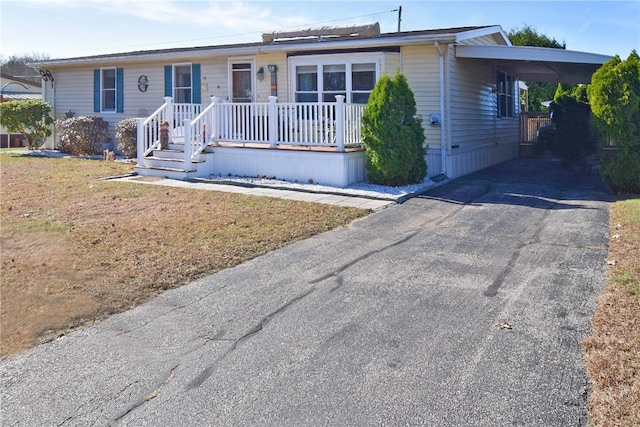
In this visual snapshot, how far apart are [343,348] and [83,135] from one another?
1541 centimetres

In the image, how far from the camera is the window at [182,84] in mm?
16703

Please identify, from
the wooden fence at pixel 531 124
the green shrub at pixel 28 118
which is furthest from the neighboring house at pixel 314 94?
the wooden fence at pixel 531 124

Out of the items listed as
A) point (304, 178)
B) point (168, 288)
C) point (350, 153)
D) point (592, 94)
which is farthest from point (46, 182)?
point (592, 94)

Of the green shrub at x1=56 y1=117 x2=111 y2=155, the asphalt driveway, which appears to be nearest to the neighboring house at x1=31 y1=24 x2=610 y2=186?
the green shrub at x1=56 y1=117 x2=111 y2=155

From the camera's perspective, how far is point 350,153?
11.1 metres

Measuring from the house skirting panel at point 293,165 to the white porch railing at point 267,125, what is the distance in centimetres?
28

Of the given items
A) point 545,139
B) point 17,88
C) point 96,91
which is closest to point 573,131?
point 545,139

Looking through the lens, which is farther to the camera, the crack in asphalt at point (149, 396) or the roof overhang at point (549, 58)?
the roof overhang at point (549, 58)

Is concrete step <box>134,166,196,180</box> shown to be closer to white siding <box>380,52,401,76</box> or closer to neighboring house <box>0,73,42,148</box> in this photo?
white siding <box>380,52,401,76</box>

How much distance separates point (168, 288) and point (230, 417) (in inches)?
94.2

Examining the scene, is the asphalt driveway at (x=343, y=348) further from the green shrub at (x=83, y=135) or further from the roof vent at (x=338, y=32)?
the green shrub at (x=83, y=135)

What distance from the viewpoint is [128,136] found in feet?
51.5

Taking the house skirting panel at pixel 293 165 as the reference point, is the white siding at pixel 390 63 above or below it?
above

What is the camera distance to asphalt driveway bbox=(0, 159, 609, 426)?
3.11 m
